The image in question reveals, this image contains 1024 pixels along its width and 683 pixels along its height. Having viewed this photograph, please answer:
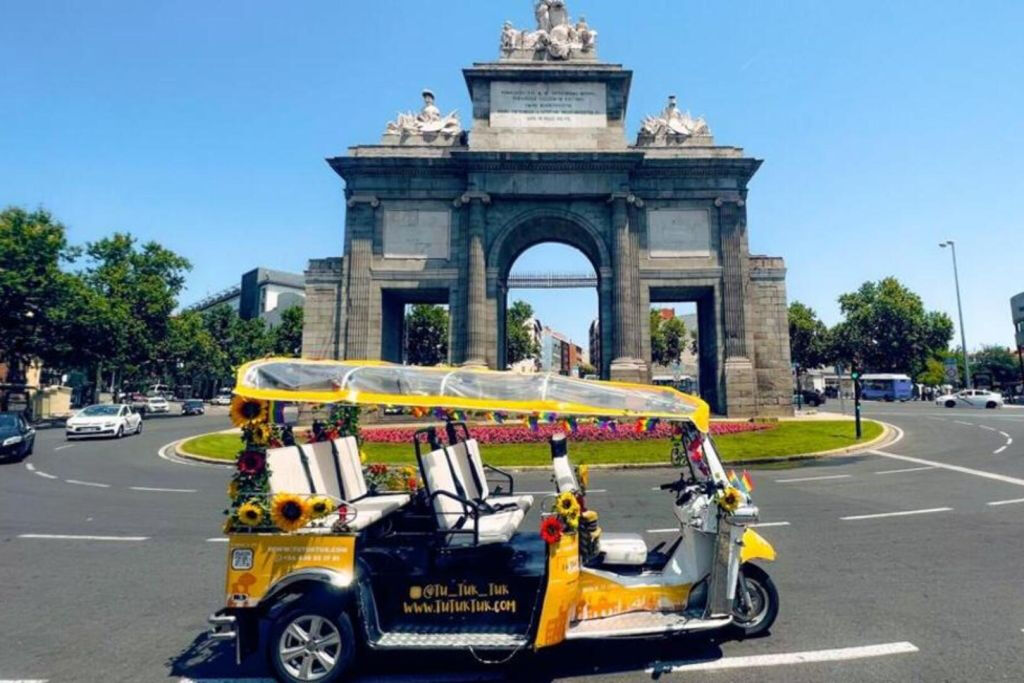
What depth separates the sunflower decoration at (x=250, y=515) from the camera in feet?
15.5

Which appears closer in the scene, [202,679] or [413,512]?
[202,679]

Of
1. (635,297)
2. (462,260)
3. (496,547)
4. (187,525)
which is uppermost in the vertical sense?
(462,260)

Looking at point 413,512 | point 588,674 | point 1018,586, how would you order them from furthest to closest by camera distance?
1. point 1018,586
2. point 413,512
3. point 588,674

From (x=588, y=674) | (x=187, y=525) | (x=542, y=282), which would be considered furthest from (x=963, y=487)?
(x=542, y=282)

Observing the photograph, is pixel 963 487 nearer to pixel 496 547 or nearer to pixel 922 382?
pixel 496 547

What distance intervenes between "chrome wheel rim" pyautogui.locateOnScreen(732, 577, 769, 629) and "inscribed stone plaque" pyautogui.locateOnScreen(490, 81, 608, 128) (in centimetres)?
2875

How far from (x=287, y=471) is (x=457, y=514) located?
1.68 meters

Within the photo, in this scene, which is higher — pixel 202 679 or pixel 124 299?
pixel 124 299

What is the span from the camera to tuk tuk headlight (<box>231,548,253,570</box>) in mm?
4723

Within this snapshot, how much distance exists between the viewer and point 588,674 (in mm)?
4746

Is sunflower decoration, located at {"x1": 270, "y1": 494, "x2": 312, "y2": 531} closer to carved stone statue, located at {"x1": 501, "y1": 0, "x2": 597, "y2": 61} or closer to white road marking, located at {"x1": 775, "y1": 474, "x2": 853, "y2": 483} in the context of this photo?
white road marking, located at {"x1": 775, "y1": 474, "x2": 853, "y2": 483}

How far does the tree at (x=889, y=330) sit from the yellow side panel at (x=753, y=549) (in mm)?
74292

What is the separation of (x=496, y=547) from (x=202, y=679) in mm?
2620

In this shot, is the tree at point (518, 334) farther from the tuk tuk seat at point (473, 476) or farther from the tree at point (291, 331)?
the tuk tuk seat at point (473, 476)
